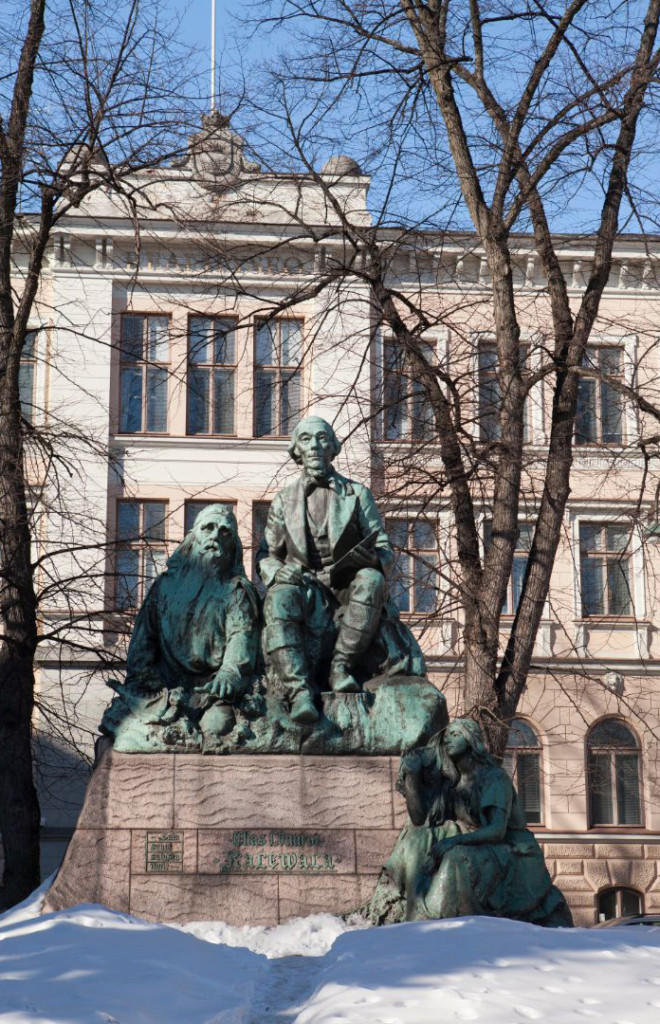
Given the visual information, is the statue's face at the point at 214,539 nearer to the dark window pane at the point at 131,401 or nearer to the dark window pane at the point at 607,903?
the dark window pane at the point at 607,903

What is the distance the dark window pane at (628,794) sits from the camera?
26234 millimetres

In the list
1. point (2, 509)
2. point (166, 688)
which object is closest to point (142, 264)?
point (2, 509)

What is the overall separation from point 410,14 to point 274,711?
31.0 feet

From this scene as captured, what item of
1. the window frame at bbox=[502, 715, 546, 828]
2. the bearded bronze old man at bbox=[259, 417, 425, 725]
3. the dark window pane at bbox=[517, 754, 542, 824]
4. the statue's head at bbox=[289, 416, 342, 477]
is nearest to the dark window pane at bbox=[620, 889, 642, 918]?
the window frame at bbox=[502, 715, 546, 828]

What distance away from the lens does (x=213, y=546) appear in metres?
9.73

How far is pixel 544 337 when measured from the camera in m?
14.9

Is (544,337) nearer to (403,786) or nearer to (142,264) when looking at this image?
(403,786)

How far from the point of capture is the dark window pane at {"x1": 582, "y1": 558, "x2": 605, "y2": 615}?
26.0 m

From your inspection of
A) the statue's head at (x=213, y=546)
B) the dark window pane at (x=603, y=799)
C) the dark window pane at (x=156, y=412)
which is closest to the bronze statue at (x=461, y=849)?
the statue's head at (x=213, y=546)

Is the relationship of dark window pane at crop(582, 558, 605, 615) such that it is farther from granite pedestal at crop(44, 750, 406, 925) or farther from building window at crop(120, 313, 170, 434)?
granite pedestal at crop(44, 750, 406, 925)

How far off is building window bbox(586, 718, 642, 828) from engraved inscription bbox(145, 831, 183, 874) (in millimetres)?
17912

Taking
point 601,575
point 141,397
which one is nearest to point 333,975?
point 601,575

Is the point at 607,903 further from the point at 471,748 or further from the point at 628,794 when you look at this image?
the point at 471,748

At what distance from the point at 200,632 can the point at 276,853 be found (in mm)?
1371
